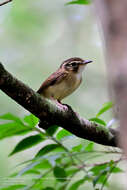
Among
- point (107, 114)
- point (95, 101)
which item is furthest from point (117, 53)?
point (95, 101)

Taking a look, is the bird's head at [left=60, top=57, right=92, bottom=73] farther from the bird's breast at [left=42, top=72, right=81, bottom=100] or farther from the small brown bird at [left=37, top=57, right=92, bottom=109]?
the bird's breast at [left=42, top=72, right=81, bottom=100]

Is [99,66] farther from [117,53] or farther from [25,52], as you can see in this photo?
[117,53]

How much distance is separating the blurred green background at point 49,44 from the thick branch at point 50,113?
5.23 meters

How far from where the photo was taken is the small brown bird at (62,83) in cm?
513

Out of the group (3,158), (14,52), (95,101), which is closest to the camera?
(3,158)

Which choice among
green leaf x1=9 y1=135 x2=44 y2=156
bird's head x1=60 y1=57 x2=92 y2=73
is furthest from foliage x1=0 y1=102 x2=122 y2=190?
bird's head x1=60 y1=57 x2=92 y2=73

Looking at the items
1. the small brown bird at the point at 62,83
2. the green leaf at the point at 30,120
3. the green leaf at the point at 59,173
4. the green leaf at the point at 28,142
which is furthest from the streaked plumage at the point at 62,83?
the green leaf at the point at 59,173

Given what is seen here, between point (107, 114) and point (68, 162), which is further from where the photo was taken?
point (107, 114)

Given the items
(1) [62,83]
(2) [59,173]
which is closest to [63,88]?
(1) [62,83]

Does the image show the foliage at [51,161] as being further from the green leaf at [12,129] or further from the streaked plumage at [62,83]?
the streaked plumage at [62,83]

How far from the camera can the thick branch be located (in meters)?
2.86

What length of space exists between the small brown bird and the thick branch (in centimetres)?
158

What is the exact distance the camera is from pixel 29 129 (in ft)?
8.64

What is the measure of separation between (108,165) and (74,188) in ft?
0.82
